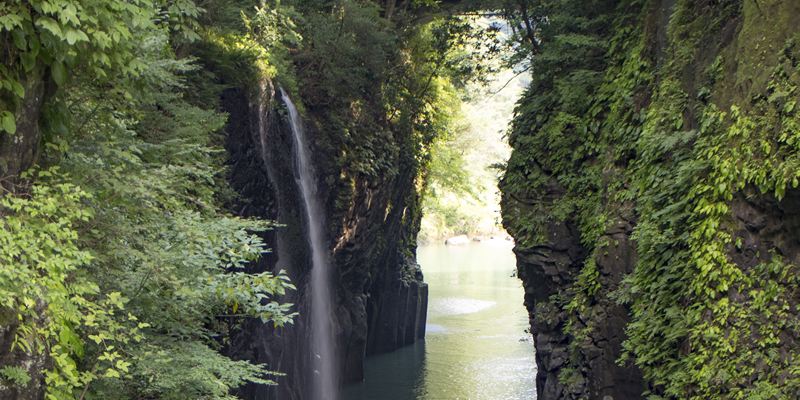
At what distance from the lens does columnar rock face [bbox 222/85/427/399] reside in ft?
38.0

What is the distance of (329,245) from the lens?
1576 centimetres

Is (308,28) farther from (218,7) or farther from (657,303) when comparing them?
(657,303)

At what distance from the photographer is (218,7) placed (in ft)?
38.8

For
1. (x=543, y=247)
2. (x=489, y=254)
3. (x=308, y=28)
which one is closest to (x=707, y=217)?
(x=543, y=247)

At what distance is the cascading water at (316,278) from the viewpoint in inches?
564

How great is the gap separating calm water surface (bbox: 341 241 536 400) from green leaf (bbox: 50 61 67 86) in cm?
1277

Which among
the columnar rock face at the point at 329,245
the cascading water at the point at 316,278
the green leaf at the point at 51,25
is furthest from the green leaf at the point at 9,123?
the cascading water at the point at 316,278

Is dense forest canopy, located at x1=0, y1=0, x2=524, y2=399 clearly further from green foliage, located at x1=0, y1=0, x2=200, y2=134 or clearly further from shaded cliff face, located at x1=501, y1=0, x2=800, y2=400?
shaded cliff face, located at x1=501, y1=0, x2=800, y2=400

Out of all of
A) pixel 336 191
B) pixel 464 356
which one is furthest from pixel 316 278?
pixel 464 356

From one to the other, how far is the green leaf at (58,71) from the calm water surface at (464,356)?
12.8 meters

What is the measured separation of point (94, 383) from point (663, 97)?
861 cm

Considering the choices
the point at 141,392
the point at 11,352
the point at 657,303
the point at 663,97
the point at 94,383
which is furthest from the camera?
the point at 663,97

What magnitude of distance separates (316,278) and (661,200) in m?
8.66

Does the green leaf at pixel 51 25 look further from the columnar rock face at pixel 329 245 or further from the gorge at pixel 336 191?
the columnar rock face at pixel 329 245
